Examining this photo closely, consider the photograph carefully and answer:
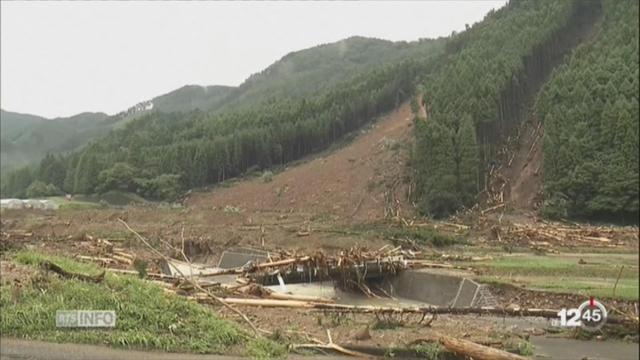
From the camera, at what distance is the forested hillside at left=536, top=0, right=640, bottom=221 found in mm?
19234

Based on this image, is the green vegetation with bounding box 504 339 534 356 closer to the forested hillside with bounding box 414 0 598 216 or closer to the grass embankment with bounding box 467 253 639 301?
the grass embankment with bounding box 467 253 639 301

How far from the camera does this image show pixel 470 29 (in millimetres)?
95125

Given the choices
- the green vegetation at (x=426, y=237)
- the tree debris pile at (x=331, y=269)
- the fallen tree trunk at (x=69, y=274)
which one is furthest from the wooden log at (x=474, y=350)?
the green vegetation at (x=426, y=237)

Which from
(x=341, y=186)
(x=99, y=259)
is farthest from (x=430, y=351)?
(x=341, y=186)

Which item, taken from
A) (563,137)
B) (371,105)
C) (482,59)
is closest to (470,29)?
(371,105)

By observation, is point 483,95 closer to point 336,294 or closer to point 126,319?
point 336,294

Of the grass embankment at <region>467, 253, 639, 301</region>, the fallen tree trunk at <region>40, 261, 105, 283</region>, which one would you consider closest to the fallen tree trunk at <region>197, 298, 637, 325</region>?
the grass embankment at <region>467, 253, 639, 301</region>

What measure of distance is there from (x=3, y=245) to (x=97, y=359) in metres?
9.94

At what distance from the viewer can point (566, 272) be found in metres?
18.8

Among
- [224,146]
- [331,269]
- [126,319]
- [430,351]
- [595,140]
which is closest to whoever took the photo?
[430,351]

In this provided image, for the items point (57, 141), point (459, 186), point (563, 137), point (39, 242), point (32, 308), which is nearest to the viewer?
point (32, 308)

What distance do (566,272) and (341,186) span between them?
49.9 meters

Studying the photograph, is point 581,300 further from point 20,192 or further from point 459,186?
point 20,192

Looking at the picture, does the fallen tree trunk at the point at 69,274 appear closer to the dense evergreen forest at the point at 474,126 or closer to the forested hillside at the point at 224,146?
the dense evergreen forest at the point at 474,126
